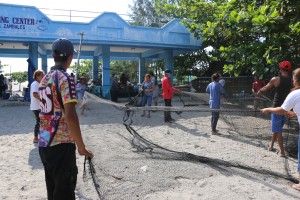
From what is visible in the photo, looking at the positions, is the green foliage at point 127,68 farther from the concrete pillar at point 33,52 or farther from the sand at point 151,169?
the sand at point 151,169

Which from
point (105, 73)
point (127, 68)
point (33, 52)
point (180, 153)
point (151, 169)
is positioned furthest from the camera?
point (127, 68)

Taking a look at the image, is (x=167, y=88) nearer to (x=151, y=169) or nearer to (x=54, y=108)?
(x=151, y=169)

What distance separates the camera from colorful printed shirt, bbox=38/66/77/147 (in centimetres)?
260

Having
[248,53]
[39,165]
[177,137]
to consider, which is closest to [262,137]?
[248,53]

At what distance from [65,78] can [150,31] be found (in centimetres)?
1638

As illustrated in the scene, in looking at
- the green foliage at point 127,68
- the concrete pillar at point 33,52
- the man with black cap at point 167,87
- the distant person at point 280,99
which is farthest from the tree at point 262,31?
the green foliage at point 127,68

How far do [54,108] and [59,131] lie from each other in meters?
0.20

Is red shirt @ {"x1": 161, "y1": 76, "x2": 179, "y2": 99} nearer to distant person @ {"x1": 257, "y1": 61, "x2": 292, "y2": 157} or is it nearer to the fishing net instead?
the fishing net

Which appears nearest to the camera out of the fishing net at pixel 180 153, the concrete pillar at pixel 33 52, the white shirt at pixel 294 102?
the white shirt at pixel 294 102

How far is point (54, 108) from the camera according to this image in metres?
2.67

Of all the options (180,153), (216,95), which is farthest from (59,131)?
(216,95)

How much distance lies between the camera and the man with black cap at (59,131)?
261 centimetres

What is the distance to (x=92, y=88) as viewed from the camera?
18141mm

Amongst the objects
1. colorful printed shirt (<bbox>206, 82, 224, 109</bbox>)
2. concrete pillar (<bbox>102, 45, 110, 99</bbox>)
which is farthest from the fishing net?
concrete pillar (<bbox>102, 45, 110, 99</bbox>)
